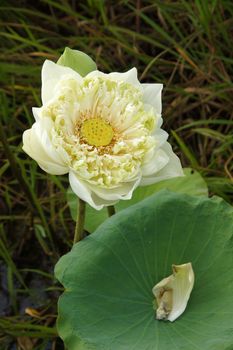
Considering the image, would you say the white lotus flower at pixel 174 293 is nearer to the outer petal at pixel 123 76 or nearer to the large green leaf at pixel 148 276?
the large green leaf at pixel 148 276

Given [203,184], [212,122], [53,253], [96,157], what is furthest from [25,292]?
[96,157]

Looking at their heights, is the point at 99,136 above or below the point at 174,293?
above

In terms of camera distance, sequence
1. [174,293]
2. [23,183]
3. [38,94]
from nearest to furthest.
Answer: [174,293] → [23,183] → [38,94]

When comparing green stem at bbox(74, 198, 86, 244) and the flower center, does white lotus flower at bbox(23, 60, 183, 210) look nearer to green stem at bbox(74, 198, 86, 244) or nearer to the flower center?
the flower center

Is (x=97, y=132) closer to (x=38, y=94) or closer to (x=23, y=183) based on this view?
(x=23, y=183)

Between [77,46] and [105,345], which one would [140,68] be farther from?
[105,345]

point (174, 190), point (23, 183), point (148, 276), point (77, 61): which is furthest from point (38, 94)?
point (148, 276)
